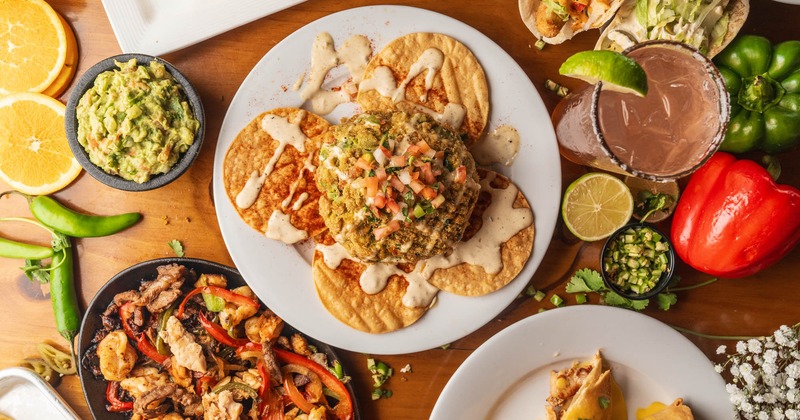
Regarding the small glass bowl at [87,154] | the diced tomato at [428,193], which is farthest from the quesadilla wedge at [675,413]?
the small glass bowl at [87,154]

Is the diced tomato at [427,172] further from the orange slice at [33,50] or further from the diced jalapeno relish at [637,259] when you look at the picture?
the orange slice at [33,50]

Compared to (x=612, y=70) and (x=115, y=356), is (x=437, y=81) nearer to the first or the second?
(x=612, y=70)

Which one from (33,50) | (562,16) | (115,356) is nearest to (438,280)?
(562,16)

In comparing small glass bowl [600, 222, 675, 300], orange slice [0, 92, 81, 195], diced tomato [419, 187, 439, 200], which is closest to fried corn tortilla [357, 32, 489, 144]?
diced tomato [419, 187, 439, 200]

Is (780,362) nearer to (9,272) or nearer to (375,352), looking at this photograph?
(375,352)

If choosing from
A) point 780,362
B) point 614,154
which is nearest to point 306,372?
point 614,154

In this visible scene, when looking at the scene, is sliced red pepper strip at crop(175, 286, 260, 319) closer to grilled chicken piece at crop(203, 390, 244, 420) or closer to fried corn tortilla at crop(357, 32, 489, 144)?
grilled chicken piece at crop(203, 390, 244, 420)
